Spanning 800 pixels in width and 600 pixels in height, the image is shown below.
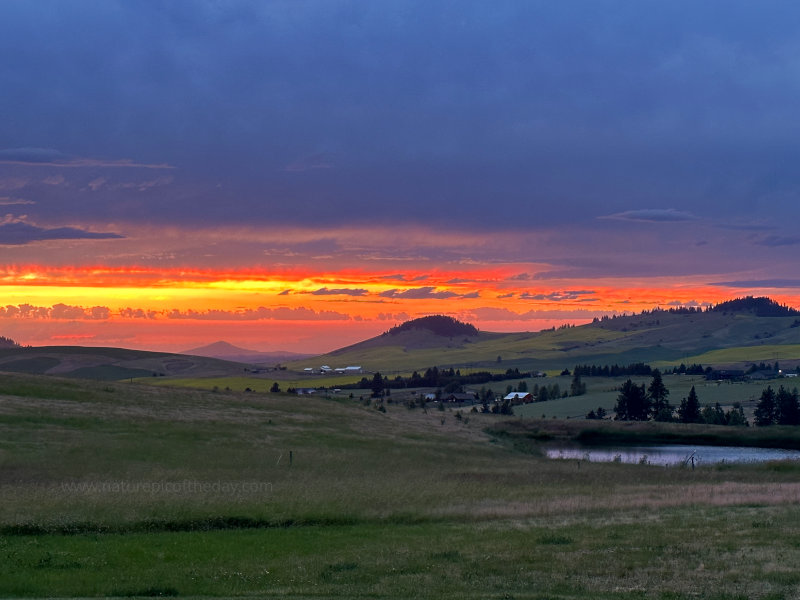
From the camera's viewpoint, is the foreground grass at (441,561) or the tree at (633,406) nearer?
the foreground grass at (441,561)

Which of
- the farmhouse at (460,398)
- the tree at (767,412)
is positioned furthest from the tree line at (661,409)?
the farmhouse at (460,398)

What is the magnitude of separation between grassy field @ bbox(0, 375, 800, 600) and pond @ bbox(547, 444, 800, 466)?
54.1ft

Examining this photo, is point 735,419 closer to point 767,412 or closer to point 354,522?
point 767,412

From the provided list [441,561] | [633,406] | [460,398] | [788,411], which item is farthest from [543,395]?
[441,561]

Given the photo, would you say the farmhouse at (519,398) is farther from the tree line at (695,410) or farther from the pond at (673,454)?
the pond at (673,454)

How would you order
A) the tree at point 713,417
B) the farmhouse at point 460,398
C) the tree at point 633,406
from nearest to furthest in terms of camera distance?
the tree at point 713,417 → the tree at point 633,406 → the farmhouse at point 460,398

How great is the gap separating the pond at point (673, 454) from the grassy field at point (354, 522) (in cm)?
1649

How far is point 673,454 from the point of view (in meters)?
85.9

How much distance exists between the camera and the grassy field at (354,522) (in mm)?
20141

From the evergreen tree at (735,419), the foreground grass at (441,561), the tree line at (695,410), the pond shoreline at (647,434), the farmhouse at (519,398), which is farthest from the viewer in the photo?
the farmhouse at (519,398)

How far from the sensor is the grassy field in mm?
20141

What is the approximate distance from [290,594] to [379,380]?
549ft

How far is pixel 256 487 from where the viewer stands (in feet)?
130

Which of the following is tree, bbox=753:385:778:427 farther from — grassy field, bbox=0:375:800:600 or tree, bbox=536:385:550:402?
grassy field, bbox=0:375:800:600
